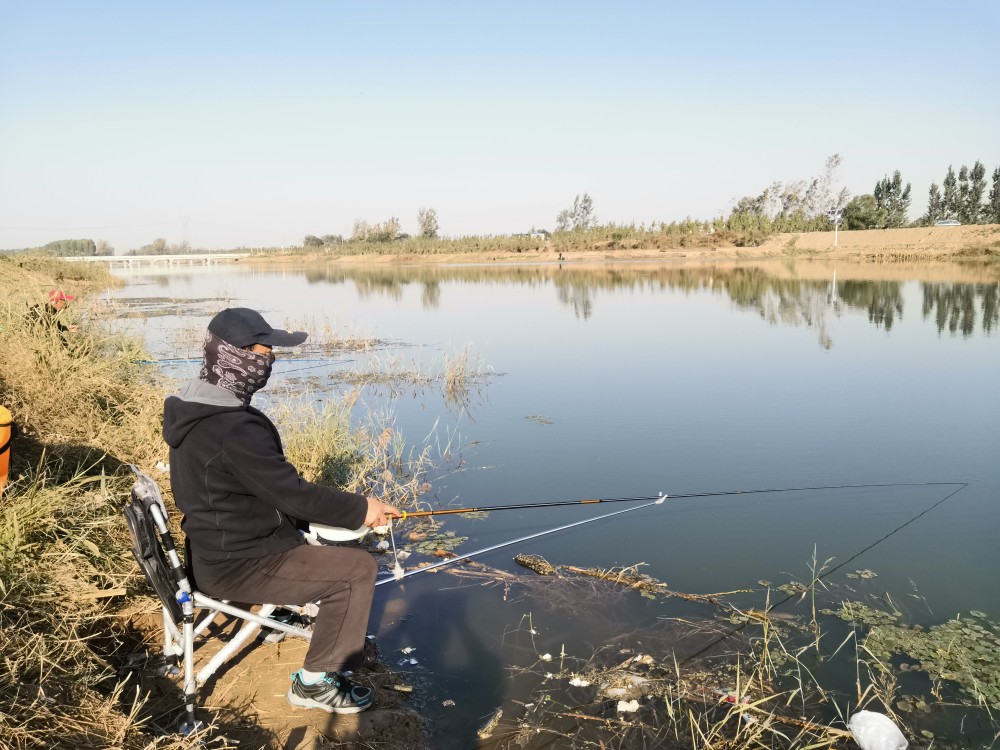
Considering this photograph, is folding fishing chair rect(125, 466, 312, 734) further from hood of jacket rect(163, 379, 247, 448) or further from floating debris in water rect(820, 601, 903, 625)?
floating debris in water rect(820, 601, 903, 625)

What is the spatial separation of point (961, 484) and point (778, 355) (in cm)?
669

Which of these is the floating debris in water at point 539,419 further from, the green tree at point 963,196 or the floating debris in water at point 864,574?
the green tree at point 963,196

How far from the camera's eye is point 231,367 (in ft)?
9.17

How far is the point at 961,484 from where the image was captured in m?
6.40

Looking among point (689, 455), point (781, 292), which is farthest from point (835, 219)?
point (689, 455)

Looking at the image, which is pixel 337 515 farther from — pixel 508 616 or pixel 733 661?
pixel 733 661

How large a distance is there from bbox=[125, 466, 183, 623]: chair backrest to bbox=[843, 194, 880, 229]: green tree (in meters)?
60.4

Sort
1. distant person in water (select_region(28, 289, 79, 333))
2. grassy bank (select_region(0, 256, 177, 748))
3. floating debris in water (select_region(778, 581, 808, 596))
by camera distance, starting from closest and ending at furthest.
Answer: grassy bank (select_region(0, 256, 177, 748)), floating debris in water (select_region(778, 581, 808, 596)), distant person in water (select_region(28, 289, 79, 333))

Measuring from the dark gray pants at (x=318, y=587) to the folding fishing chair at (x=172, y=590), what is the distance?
78 millimetres

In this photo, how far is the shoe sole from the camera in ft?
10.0

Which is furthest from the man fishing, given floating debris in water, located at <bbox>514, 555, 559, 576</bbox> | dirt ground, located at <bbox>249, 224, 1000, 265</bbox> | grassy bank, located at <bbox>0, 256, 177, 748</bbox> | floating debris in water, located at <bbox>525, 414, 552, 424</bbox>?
dirt ground, located at <bbox>249, 224, 1000, 265</bbox>

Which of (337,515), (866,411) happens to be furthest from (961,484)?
(337,515)

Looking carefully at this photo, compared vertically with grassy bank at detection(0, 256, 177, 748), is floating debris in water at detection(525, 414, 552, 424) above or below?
below

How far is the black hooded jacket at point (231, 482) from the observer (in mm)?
2686
